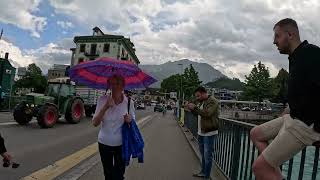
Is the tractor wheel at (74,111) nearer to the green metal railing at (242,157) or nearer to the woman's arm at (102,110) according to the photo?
the green metal railing at (242,157)

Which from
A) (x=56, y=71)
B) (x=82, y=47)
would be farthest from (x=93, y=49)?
(x=56, y=71)

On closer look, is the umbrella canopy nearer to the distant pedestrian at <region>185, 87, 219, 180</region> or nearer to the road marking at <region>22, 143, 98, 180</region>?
the distant pedestrian at <region>185, 87, 219, 180</region>

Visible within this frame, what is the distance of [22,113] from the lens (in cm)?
1948

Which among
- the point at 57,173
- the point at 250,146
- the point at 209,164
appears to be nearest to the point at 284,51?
the point at 250,146

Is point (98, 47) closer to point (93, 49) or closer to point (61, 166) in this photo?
point (93, 49)

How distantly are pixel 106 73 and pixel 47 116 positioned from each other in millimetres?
12940

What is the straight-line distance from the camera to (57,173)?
8.39 m

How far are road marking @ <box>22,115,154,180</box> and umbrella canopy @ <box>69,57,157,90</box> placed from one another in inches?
81.8

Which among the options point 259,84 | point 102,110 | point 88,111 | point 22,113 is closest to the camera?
point 102,110

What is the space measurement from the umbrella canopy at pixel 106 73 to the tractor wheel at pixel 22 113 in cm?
1328

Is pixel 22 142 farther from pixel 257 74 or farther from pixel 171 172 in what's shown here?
pixel 257 74

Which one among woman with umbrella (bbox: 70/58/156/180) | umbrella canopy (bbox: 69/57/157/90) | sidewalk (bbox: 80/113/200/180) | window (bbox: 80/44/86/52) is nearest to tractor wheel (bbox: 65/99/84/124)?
sidewalk (bbox: 80/113/200/180)

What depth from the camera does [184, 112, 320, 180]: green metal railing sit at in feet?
14.8

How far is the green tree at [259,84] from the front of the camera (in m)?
96.4
